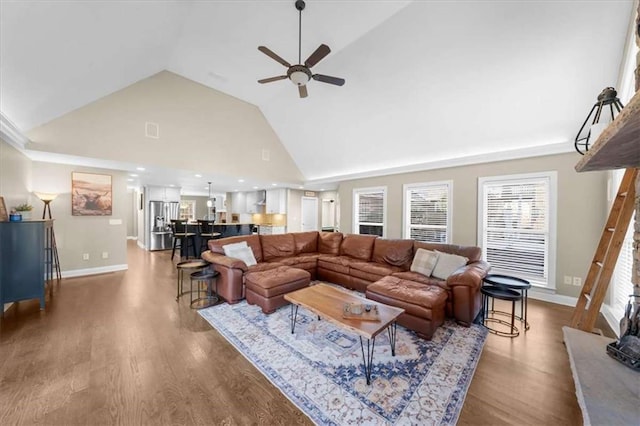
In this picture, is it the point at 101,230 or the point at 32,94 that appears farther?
the point at 101,230

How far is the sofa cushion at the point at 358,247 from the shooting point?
15.5 ft

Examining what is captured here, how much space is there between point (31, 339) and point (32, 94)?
118 inches

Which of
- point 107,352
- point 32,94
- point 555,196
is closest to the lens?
point 107,352

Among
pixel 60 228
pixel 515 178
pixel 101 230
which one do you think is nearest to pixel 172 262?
pixel 101 230

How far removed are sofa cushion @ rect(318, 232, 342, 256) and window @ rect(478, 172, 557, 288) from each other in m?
2.82

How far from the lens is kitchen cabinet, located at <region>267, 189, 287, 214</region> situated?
877 centimetres

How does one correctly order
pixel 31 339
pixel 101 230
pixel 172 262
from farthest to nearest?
pixel 172 262 → pixel 101 230 → pixel 31 339

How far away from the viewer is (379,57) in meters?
3.64

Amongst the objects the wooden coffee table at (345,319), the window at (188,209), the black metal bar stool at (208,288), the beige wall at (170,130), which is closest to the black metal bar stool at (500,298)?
the wooden coffee table at (345,319)

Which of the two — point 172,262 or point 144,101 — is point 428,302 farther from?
point 172,262

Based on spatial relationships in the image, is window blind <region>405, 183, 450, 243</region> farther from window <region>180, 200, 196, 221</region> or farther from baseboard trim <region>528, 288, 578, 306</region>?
window <region>180, 200, 196, 221</region>

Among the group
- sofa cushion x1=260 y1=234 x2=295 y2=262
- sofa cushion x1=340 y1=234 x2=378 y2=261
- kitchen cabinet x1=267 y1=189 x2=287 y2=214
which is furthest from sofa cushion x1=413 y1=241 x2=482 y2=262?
kitchen cabinet x1=267 y1=189 x2=287 y2=214

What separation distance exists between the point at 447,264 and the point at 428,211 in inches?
88.1

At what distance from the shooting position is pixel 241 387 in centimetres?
192
